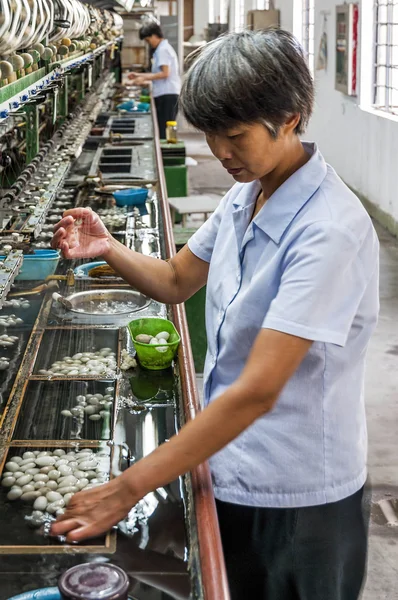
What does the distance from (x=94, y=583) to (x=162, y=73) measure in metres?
10.7

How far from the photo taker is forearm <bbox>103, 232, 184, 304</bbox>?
195 centimetres

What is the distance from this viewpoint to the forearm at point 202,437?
51.6 inches

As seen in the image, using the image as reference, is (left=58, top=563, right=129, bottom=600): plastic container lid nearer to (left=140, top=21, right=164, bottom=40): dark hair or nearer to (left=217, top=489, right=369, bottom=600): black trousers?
(left=217, top=489, right=369, bottom=600): black trousers

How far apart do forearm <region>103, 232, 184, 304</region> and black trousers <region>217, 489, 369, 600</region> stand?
1.85ft

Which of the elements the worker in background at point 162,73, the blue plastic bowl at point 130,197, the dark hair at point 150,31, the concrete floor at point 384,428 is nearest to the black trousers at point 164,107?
the worker in background at point 162,73

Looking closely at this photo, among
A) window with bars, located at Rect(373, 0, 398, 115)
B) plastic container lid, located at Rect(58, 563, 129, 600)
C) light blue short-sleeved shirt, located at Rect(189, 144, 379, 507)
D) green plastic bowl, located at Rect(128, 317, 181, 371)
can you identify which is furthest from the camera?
window with bars, located at Rect(373, 0, 398, 115)

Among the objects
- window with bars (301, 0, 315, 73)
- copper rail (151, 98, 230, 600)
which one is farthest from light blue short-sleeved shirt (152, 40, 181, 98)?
copper rail (151, 98, 230, 600)

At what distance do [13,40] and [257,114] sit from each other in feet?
7.25

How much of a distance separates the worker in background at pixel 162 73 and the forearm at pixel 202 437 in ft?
33.0

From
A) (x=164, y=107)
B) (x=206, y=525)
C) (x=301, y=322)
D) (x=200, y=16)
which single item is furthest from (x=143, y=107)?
(x=200, y=16)

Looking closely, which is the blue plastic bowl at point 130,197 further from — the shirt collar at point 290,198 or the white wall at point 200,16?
the white wall at point 200,16

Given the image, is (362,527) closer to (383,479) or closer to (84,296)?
(84,296)

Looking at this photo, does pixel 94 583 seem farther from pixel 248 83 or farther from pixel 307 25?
pixel 307 25

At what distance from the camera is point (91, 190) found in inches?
211
